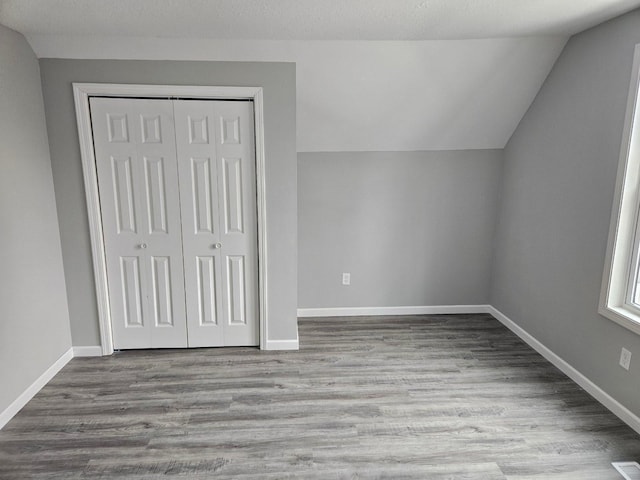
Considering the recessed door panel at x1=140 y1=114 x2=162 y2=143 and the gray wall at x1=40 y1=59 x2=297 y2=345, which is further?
the recessed door panel at x1=140 y1=114 x2=162 y2=143

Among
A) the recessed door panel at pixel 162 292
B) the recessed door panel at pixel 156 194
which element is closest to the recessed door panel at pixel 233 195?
the recessed door panel at pixel 156 194

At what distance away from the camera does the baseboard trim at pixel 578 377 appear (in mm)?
2262

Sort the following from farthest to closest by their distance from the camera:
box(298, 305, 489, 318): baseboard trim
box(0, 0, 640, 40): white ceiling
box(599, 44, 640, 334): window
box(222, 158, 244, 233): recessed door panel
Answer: box(298, 305, 489, 318): baseboard trim → box(222, 158, 244, 233): recessed door panel → box(599, 44, 640, 334): window → box(0, 0, 640, 40): white ceiling

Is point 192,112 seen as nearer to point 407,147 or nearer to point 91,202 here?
point 91,202

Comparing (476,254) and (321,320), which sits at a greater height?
(476,254)

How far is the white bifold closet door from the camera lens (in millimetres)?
2832

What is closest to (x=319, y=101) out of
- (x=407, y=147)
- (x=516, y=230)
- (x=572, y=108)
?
(x=407, y=147)

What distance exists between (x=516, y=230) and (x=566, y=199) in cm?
71

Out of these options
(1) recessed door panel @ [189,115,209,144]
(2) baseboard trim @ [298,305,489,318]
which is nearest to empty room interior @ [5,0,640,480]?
(1) recessed door panel @ [189,115,209,144]

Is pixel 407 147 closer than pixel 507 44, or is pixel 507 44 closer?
pixel 507 44

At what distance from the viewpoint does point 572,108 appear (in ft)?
8.99

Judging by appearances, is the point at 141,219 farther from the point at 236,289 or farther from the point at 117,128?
the point at 236,289

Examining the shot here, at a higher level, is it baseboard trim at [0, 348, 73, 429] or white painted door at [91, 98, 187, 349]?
white painted door at [91, 98, 187, 349]

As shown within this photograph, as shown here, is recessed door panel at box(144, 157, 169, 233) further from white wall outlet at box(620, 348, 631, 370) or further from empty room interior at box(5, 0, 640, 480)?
white wall outlet at box(620, 348, 631, 370)
